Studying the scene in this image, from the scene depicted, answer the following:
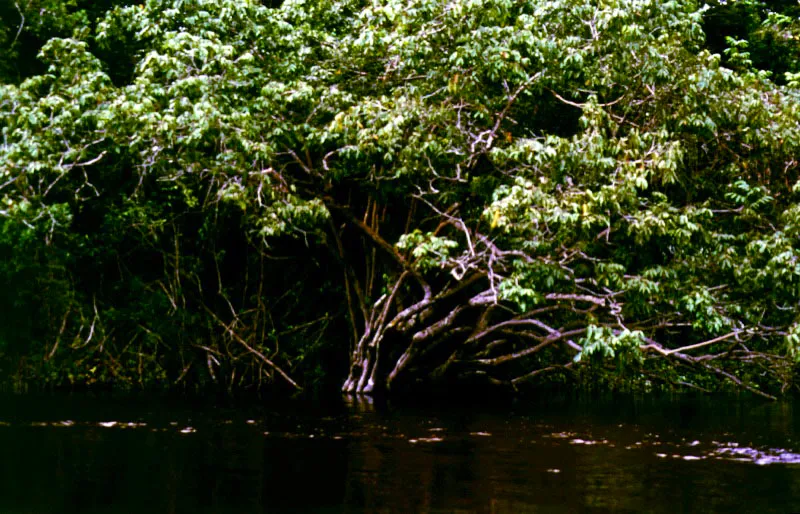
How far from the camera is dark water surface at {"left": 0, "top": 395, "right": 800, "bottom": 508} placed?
23.0 feet

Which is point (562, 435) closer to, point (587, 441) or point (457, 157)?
point (587, 441)

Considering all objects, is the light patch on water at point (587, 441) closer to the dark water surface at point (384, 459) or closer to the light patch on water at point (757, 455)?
the dark water surface at point (384, 459)

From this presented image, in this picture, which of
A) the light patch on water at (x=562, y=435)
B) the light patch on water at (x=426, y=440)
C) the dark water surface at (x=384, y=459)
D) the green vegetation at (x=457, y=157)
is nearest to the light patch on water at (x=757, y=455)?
the dark water surface at (x=384, y=459)

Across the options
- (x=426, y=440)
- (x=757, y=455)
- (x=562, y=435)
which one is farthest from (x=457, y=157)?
(x=757, y=455)

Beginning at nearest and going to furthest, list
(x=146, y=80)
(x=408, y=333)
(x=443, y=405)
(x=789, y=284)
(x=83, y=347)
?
(x=789, y=284) < (x=146, y=80) < (x=443, y=405) < (x=408, y=333) < (x=83, y=347)

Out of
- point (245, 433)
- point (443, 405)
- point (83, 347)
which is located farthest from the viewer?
point (83, 347)

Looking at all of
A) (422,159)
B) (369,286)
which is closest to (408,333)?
(369,286)

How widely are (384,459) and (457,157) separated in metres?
5.74

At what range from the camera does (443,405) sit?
16016mm

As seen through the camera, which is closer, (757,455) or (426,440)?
(757,455)

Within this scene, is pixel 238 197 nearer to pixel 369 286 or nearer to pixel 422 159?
pixel 422 159

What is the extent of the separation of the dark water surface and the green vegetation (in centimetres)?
150

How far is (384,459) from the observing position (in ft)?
30.7

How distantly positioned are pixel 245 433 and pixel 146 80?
5.15 m
